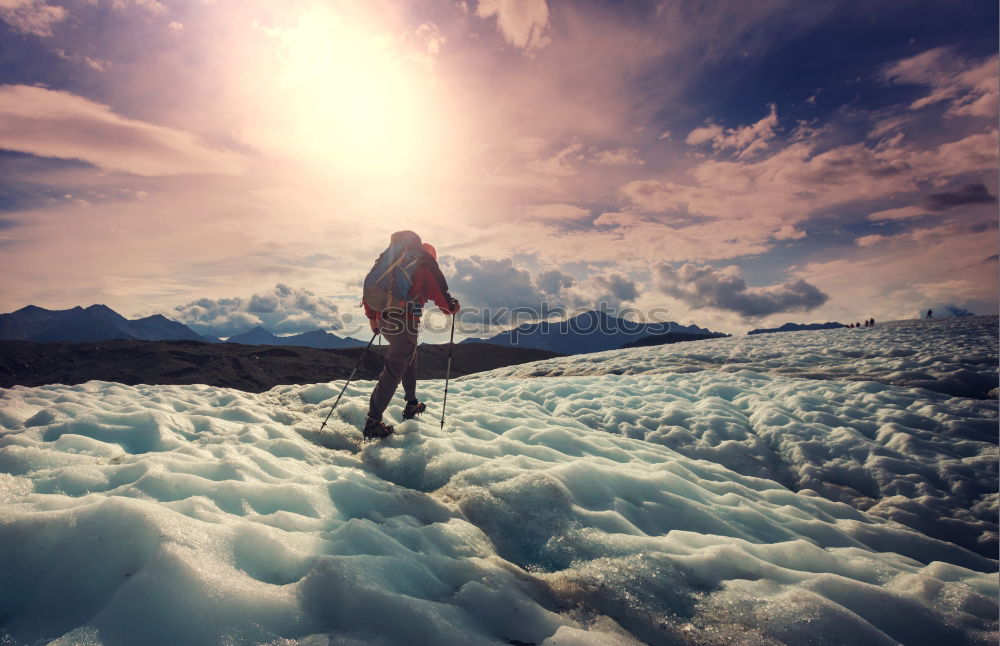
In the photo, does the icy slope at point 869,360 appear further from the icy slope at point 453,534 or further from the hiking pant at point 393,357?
the hiking pant at point 393,357

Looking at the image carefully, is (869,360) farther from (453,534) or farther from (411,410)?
(453,534)

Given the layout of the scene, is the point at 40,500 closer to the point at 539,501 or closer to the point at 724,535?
the point at 539,501

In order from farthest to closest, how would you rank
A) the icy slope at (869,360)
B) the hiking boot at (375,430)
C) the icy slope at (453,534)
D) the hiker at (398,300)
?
the icy slope at (869,360) < the hiker at (398,300) < the hiking boot at (375,430) < the icy slope at (453,534)

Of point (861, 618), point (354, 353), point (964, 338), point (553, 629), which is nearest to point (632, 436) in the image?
point (861, 618)

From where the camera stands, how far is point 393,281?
24.1 feet

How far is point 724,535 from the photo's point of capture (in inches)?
187

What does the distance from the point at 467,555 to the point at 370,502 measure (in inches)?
53.8

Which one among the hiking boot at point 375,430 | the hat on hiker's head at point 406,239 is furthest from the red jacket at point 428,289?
the hiking boot at point 375,430

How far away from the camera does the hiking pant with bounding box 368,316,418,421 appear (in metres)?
7.32

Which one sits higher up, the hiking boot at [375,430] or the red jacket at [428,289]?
the red jacket at [428,289]

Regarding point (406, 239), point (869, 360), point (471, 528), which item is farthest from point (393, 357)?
point (869, 360)

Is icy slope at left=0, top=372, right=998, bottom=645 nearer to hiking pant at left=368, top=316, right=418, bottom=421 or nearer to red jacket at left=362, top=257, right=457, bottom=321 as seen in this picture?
hiking pant at left=368, top=316, right=418, bottom=421

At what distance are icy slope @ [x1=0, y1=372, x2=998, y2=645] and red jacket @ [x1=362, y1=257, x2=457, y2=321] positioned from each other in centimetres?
222

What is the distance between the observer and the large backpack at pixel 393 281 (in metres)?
7.32
